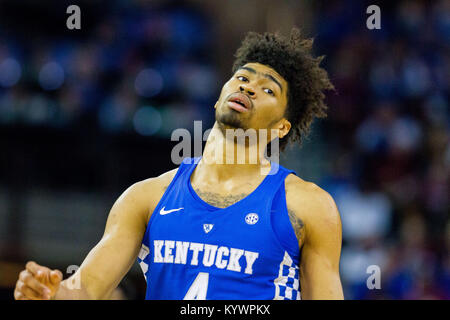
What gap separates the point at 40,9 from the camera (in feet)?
29.5

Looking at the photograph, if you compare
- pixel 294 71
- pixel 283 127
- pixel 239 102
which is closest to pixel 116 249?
pixel 239 102

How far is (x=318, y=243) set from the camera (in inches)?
133

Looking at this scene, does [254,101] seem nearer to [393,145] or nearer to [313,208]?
[313,208]

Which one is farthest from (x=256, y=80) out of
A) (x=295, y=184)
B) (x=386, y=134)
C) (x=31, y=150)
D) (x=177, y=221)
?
(x=31, y=150)

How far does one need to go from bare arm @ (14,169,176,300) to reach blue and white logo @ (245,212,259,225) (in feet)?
1.81

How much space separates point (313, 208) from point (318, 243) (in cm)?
18

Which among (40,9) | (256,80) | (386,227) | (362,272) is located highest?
(40,9)

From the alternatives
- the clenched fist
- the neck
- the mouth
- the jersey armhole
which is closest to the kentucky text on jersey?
the jersey armhole

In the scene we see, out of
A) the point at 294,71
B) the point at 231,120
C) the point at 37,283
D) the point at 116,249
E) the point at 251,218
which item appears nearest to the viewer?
the point at 37,283

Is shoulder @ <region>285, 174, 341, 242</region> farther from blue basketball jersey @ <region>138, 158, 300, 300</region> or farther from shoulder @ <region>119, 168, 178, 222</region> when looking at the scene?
shoulder @ <region>119, 168, 178, 222</region>

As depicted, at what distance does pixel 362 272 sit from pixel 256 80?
3669mm

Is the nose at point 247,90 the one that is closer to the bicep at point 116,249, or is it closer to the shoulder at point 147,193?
the shoulder at point 147,193

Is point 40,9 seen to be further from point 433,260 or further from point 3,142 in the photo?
point 433,260
